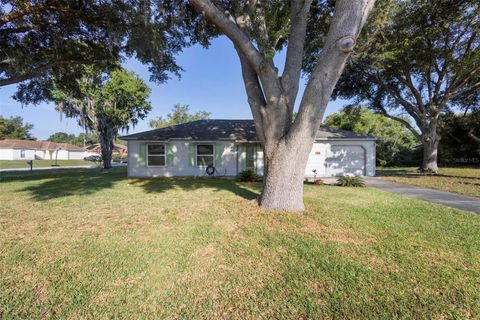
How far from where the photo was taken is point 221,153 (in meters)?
13.0

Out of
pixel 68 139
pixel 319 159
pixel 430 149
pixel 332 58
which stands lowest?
pixel 319 159

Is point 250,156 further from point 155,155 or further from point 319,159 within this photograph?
point 155,155

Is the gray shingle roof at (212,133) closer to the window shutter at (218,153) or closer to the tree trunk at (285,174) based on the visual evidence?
the window shutter at (218,153)

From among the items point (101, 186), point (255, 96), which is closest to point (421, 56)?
point (255, 96)

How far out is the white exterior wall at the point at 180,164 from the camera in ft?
41.9

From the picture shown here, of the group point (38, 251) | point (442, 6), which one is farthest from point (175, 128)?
point (442, 6)

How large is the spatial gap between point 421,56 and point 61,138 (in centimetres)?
10806

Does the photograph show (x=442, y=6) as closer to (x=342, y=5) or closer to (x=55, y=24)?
(x=342, y=5)

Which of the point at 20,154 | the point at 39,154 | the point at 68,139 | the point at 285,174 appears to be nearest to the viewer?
the point at 285,174

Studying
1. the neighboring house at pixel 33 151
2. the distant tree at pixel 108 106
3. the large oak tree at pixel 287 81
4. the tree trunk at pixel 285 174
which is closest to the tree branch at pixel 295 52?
the large oak tree at pixel 287 81

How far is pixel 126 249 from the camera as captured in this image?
3379 millimetres

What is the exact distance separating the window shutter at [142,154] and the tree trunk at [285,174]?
978 centimetres

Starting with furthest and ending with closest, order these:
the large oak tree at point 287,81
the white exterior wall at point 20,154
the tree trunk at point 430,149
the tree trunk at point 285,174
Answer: the white exterior wall at point 20,154 < the tree trunk at point 430,149 < the tree trunk at point 285,174 < the large oak tree at point 287,81

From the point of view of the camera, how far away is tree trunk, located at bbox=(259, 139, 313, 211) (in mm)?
4887
